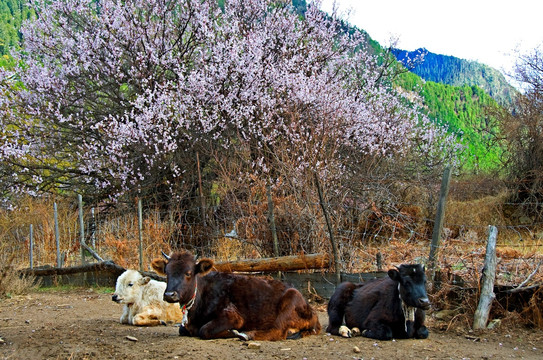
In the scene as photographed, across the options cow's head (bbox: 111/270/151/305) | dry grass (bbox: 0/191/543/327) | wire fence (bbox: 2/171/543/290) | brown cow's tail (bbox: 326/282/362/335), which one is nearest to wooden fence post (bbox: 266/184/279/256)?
wire fence (bbox: 2/171/543/290)

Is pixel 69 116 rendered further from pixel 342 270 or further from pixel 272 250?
pixel 342 270

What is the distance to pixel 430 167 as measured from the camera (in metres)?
22.4

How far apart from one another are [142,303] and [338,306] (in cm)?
296

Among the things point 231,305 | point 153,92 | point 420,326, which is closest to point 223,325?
point 231,305

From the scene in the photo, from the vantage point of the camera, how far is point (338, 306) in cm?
751

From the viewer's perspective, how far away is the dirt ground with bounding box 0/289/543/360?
19.6 feet

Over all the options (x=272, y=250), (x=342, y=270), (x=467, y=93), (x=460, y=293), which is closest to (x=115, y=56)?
(x=272, y=250)

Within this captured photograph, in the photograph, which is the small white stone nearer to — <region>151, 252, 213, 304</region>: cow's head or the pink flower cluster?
<region>151, 252, 213, 304</region>: cow's head

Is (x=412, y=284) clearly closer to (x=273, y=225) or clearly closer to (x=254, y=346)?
(x=254, y=346)

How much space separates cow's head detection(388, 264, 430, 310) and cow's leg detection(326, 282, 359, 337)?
35.4 inches

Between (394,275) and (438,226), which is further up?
(438,226)

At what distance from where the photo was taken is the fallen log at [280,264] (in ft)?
32.2

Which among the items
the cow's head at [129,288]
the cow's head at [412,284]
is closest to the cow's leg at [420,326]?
the cow's head at [412,284]

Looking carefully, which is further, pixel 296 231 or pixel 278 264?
pixel 296 231
